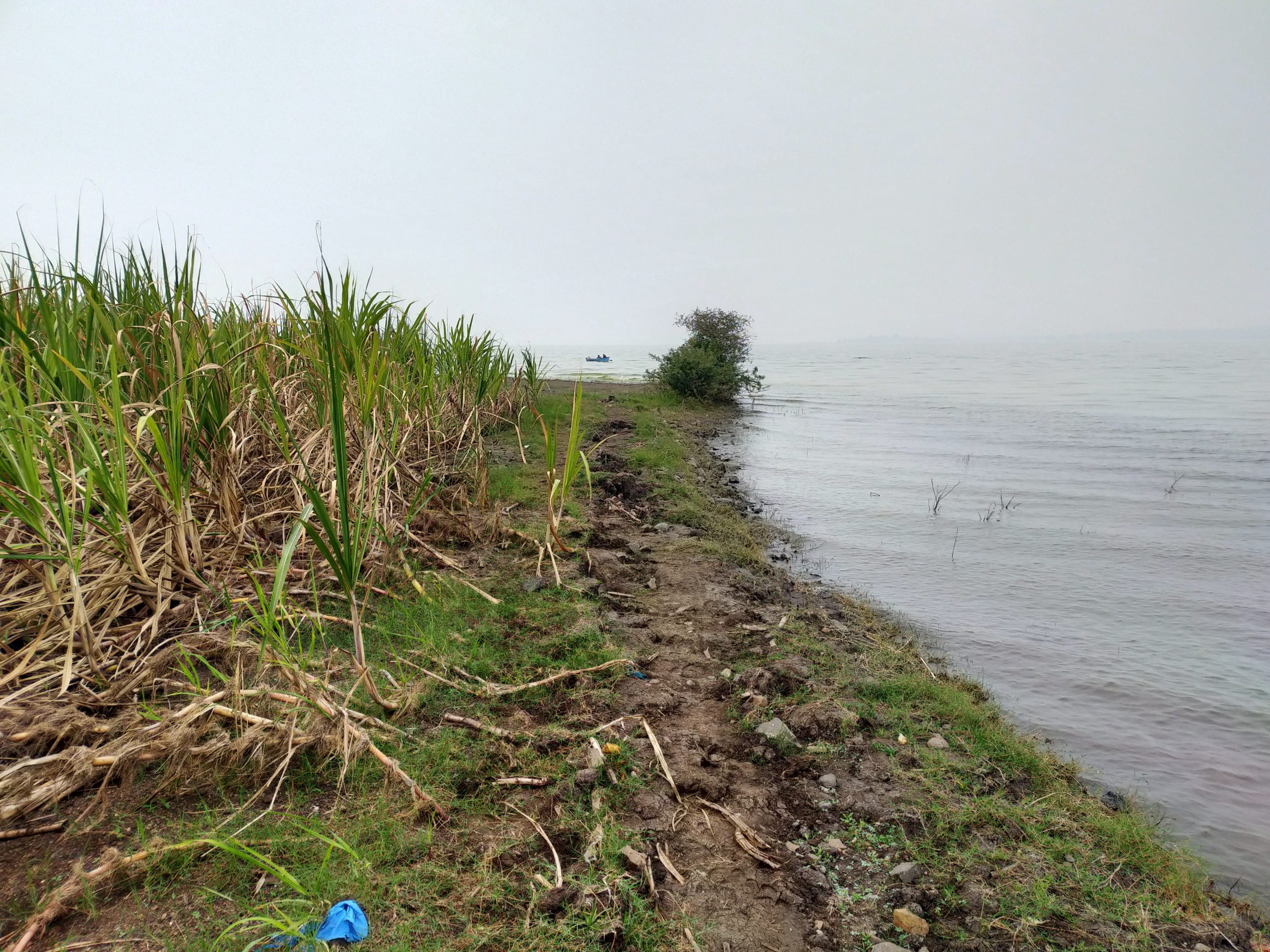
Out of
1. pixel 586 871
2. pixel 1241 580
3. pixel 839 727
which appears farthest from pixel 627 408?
pixel 586 871

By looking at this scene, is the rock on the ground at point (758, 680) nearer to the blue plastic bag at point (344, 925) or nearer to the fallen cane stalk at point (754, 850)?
the fallen cane stalk at point (754, 850)

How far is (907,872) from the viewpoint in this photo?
2.02 meters

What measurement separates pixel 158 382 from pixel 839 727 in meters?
3.63

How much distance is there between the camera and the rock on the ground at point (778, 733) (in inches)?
105

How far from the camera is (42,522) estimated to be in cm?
221

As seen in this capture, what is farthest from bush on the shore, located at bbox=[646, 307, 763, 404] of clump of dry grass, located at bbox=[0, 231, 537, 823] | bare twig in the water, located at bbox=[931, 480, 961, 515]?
clump of dry grass, located at bbox=[0, 231, 537, 823]

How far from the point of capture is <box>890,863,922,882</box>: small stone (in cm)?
201

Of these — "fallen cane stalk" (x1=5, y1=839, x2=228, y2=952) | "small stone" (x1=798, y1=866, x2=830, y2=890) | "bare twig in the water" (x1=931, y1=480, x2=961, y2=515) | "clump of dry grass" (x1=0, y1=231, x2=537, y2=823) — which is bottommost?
"small stone" (x1=798, y1=866, x2=830, y2=890)

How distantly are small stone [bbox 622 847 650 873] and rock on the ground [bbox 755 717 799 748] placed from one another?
0.88 meters

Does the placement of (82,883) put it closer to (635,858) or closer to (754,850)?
(635,858)

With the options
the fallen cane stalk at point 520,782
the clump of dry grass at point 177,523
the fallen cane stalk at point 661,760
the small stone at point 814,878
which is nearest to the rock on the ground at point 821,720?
the fallen cane stalk at point 661,760

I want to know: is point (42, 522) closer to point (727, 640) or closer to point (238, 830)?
point (238, 830)

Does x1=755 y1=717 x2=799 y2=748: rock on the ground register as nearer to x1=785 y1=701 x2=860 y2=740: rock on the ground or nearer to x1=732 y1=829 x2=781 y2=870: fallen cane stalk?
x1=785 y1=701 x2=860 y2=740: rock on the ground

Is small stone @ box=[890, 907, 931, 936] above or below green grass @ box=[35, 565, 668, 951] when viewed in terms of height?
below
